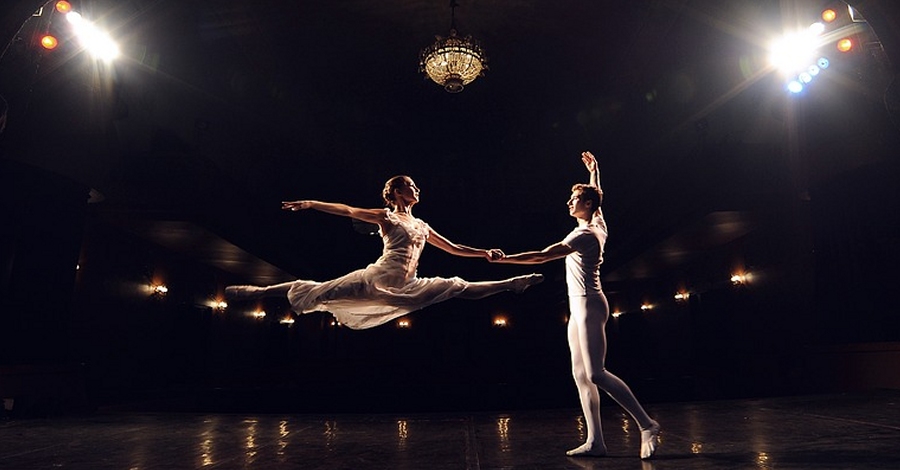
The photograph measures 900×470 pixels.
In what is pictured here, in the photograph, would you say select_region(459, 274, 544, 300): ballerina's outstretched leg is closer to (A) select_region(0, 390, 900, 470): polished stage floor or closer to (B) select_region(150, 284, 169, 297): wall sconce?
(A) select_region(0, 390, 900, 470): polished stage floor

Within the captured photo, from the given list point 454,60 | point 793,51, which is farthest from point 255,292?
point 793,51

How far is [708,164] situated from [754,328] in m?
4.27

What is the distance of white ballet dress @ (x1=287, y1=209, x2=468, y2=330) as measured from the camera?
328cm

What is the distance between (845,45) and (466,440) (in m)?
6.17

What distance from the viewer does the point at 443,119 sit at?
30.4 ft

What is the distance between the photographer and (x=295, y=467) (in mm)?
3232

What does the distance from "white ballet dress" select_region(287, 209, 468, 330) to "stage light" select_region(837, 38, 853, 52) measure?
18.8 feet

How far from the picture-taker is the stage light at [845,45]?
234 inches

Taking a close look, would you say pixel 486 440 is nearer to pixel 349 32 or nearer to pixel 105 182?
pixel 349 32

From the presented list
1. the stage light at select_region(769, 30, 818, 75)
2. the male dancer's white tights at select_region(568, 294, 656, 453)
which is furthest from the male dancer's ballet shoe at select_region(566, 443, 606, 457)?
the stage light at select_region(769, 30, 818, 75)

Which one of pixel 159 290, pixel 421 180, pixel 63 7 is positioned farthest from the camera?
pixel 159 290

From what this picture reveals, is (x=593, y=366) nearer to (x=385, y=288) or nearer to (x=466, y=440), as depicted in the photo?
(x=385, y=288)

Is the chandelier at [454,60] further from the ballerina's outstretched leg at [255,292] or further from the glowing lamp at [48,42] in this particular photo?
the glowing lamp at [48,42]

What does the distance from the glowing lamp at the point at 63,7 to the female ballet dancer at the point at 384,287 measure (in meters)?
4.41
